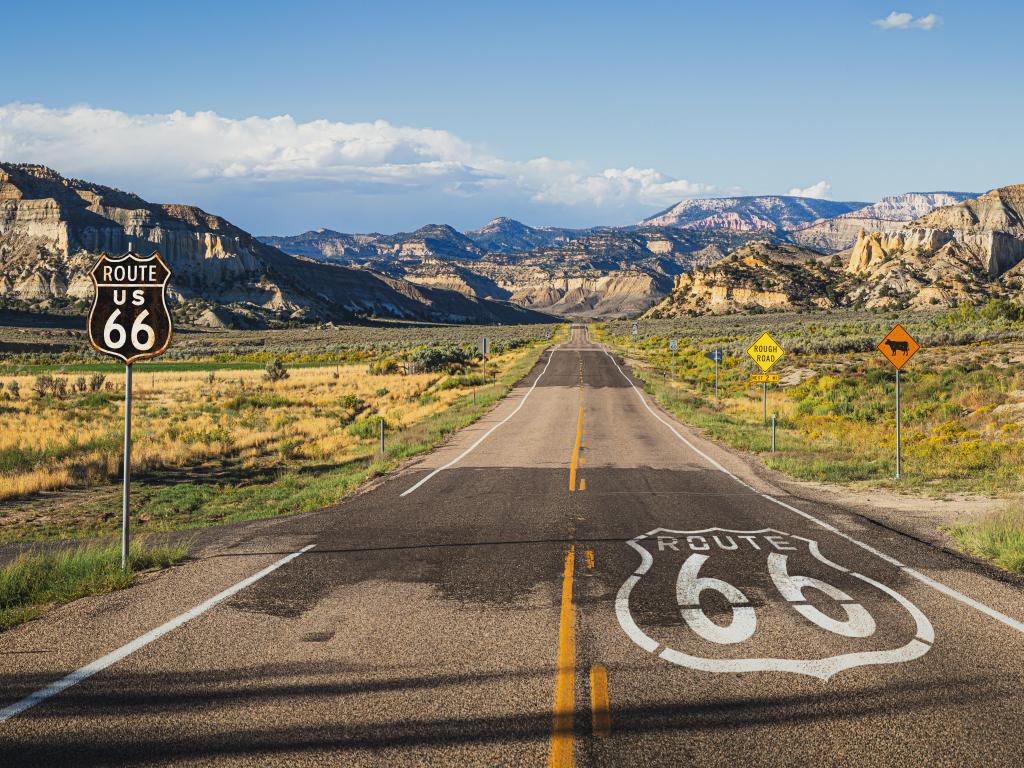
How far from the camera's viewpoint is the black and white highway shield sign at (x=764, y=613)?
5.48 m

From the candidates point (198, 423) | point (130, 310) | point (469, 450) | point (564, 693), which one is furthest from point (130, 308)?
point (198, 423)

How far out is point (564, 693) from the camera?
4.85m

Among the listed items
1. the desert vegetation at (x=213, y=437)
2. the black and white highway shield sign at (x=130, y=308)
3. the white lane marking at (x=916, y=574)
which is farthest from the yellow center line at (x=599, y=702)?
the desert vegetation at (x=213, y=437)

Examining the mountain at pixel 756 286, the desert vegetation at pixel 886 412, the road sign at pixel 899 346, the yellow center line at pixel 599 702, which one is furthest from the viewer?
the mountain at pixel 756 286

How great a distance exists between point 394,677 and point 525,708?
3.34 feet

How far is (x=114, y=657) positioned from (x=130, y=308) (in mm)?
4147

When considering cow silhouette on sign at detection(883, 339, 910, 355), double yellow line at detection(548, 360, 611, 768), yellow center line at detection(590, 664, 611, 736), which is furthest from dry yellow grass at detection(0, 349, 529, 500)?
yellow center line at detection(590, 664, 611, 736)

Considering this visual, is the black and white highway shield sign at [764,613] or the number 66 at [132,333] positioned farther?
the number 66 at [132,333]

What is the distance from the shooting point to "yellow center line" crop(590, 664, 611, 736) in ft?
14.4

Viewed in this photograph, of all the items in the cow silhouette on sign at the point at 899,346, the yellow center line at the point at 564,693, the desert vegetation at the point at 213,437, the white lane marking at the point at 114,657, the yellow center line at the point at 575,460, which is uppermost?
the cow silhouette on sign at the point at 899,346

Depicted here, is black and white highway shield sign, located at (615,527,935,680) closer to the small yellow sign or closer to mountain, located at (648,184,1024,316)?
the small yellow sign

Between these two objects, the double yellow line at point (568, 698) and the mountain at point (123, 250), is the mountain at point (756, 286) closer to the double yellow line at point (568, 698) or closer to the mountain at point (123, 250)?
the mountain at point (123, 250)

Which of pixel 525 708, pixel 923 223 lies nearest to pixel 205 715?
pixel 525 708

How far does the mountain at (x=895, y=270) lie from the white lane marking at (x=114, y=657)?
129659mm
